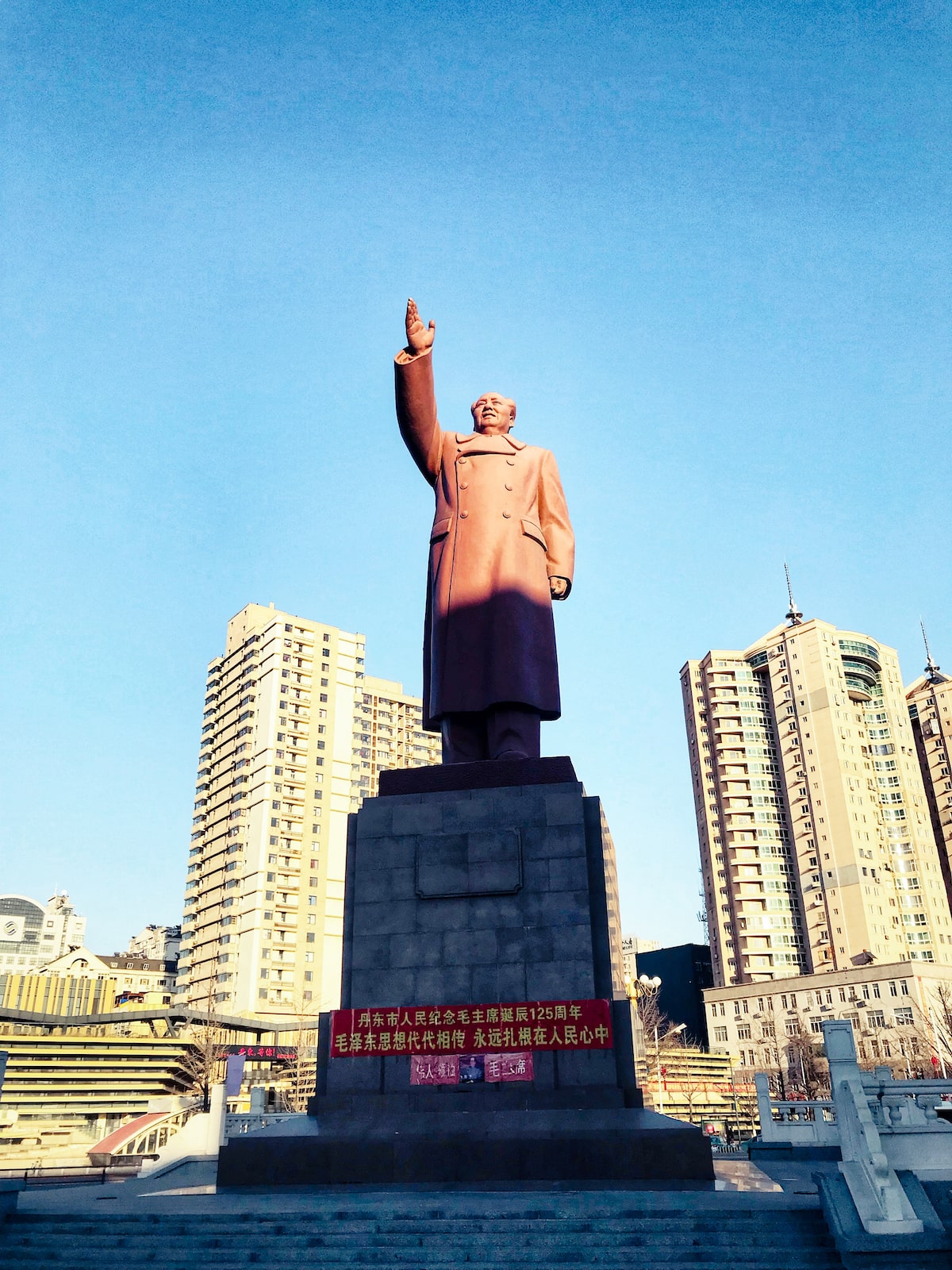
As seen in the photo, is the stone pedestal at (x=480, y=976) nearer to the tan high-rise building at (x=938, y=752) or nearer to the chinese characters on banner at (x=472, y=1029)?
the chinese characters on banner at (x=472, y=1029)

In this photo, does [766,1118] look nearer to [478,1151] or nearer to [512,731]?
[478,1151]

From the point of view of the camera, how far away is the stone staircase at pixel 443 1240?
23.6 ft

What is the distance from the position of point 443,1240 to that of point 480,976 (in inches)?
175

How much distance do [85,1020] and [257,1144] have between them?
58.2m

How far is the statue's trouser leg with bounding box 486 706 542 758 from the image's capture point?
46.1ft

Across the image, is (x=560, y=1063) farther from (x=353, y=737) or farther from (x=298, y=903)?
(x=353, y=737)

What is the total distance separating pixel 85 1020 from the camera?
6122 centimetres

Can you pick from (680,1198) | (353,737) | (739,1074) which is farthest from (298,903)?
(680,1198)

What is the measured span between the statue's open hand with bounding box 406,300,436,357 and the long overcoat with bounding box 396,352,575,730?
139 millimetres

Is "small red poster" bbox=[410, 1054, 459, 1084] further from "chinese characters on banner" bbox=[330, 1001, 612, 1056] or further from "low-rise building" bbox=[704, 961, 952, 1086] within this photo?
"low-rise building" bbox=[704, 961, 952, 1086]

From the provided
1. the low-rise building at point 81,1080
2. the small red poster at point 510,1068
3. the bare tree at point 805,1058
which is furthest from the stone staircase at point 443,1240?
the bare tree at point 805,1058

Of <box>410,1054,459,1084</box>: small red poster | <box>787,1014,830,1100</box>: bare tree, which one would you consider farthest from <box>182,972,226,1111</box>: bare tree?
<box>410,1054,459,1084</box>: small red poster

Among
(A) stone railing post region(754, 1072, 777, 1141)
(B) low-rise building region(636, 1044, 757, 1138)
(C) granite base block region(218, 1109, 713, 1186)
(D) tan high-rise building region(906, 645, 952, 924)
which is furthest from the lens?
(D) tan high-rise building region(906, 645, 952, 924)

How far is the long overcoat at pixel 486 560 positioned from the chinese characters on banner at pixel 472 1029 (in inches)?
168
